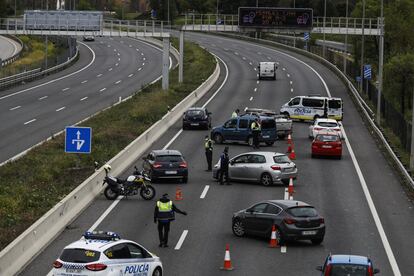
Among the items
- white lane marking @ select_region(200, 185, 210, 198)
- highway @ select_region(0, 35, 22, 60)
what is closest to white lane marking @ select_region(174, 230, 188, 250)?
white lane marking @ select_region(200, 185, 210, 198)

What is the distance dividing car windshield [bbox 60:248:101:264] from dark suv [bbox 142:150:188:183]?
1887 cm

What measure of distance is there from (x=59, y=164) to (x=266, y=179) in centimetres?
848

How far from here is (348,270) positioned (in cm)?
1959

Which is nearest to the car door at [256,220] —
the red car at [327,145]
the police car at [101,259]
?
the police car at [101,259]

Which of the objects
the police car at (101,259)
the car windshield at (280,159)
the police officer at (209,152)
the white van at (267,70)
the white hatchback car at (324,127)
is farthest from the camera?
the white van at (267,70)

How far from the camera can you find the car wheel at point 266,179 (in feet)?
128

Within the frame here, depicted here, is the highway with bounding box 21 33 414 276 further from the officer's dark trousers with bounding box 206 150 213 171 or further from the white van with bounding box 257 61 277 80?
the white van with bounding box 257 61 277 80

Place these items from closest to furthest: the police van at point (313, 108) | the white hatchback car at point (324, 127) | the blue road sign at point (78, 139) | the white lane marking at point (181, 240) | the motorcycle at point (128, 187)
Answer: the white lane marking at point (181, 240) < the motorcycle at point (128, 187) < the blue road sign at point (78, 139) < the white hatchback car at point (324, 127) < the police van at point (313, 108)

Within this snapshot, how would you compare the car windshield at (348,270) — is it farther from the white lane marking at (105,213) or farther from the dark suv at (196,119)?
the dark suv at (196,119)

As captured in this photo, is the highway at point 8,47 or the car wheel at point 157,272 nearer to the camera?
the car wheel at point 157,272

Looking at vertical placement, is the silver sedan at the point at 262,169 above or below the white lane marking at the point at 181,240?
above

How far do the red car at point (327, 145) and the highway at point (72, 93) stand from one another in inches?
580

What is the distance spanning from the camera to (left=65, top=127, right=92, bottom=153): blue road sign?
117 ft

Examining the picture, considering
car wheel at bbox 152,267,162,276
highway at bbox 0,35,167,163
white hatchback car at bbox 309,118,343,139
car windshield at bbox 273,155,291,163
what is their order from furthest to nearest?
highway at bbox 0,35,167,163 → white hatchback car at bbox 309,118,343,139 → car windshield at bbox 273,155,291,163 → car wheel at bbox 152,267,162,276
